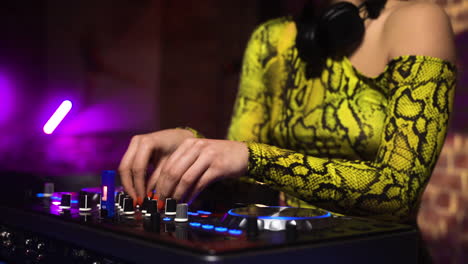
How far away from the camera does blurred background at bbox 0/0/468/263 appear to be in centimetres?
233

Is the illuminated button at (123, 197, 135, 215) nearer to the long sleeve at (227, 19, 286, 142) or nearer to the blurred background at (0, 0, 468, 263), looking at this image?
the long sleeve at (227, 19, 286, 142)

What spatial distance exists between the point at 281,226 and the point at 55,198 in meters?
0.47

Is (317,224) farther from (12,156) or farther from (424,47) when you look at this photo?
(12,156)

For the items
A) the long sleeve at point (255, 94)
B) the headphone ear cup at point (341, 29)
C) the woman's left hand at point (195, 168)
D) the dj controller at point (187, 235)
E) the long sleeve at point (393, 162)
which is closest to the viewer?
the dj controller at point (187, 235)

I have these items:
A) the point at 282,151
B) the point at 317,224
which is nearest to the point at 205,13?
the point at 282,151

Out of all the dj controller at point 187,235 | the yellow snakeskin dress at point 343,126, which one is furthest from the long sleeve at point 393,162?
the dj controller at point 187,235

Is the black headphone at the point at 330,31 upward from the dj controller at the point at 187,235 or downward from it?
upward

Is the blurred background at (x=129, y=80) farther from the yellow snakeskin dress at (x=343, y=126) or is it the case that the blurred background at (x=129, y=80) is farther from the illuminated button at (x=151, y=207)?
the illuminated button at (x=151, y=207)

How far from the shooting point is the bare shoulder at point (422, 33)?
108cm

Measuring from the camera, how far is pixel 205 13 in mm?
3695

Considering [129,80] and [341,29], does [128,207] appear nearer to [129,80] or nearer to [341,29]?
[341,29]

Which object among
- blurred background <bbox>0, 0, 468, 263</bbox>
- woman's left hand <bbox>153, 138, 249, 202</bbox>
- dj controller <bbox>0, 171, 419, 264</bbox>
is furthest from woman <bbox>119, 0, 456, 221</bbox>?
blurred background <bbox>0, 0, 468, 263</bbox>

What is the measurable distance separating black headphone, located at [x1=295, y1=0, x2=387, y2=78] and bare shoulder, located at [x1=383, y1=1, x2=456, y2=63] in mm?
104

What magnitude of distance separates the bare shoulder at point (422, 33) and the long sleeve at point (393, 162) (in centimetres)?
2
